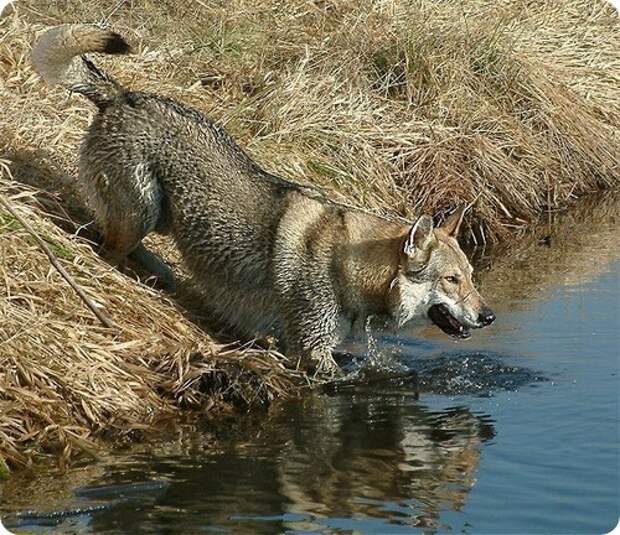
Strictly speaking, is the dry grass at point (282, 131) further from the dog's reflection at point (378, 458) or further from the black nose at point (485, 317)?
the black nose at point (485, 317)

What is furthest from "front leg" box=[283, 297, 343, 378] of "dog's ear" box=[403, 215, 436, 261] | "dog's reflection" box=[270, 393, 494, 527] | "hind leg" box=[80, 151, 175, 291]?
"hind leg" box=[80, 151, 175, 291]

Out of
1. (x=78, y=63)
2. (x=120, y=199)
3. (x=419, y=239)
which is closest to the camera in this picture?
(x=419, y=239)

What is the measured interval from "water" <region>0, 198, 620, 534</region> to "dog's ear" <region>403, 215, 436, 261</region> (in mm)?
923

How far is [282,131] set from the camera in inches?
493

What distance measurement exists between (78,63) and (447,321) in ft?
10.9

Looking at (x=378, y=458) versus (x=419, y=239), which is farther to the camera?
(x=419, y=239)

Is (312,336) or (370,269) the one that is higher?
(370,269)

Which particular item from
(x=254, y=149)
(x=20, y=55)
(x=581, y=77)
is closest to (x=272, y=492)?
(x=254, y=149)

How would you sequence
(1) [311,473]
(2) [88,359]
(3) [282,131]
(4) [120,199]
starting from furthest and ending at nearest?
(3) [282,131]
(4) [120,199]
(2) [88,359]
(1) [311,473]

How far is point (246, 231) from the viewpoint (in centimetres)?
935

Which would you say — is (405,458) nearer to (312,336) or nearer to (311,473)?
(311,473)

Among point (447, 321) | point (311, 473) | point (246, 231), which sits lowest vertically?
point (311, 473)

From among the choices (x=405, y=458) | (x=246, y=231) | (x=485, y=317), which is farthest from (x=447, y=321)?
(x=405, y=458)

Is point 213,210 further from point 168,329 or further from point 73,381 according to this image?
point 73,381
